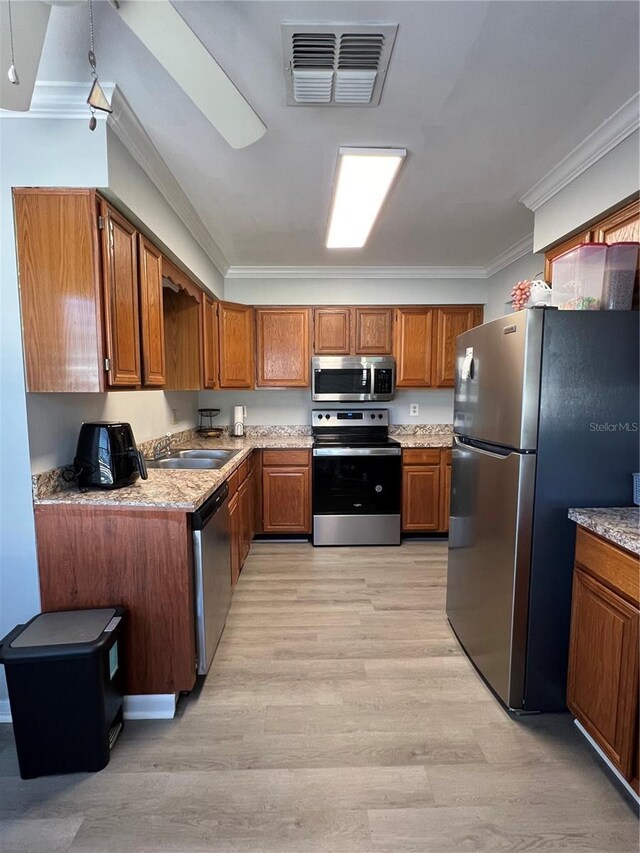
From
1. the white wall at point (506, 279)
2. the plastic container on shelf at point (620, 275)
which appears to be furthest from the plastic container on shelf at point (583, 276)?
the white wall at point (506, 279)

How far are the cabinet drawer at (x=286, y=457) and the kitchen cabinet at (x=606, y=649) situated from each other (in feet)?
7.36

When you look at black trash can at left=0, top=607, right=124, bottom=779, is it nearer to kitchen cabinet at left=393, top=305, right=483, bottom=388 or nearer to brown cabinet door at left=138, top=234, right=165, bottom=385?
brown cabinet door at left=138, top=234, right=165, bottom=385

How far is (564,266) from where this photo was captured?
1749 millimetres

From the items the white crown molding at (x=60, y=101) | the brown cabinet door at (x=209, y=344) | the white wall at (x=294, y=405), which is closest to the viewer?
the white crown molding at (x=60, y=101)

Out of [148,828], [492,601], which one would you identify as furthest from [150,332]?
[492,601]

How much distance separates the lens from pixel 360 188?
7.01ft

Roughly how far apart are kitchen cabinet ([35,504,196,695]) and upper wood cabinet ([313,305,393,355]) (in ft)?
8.20

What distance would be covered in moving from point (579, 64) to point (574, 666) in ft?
7.28

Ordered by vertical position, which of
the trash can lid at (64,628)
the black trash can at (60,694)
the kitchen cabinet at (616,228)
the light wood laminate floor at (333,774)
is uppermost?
the kitchen cabinet at (616,228)

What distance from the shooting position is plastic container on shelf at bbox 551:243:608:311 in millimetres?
1643

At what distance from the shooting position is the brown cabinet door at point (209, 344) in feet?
10.2

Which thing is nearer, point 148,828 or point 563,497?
point 148,828

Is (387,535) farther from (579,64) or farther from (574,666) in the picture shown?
(579,64)

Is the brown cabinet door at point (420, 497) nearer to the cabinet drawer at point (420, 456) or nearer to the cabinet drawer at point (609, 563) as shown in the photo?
the cabinet drawer at point (420, 456)
